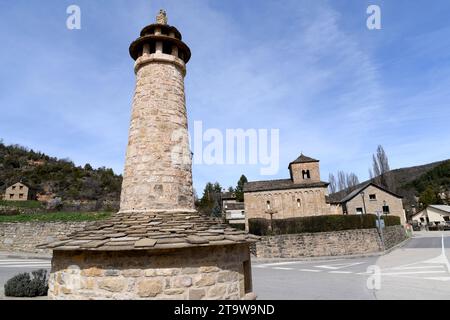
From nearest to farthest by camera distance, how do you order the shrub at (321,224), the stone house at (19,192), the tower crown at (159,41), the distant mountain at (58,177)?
1. the tower crown at (159,41)
2. the shrub at (321,224)
3. the stone house at (19,192)
4. the distant mountain at (58,177)

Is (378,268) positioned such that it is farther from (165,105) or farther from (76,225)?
(76,225)

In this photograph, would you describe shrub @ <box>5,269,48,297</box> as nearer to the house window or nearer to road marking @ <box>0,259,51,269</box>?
road marking @ <box>0,259,51,269</box>

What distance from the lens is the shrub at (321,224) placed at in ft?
70.3

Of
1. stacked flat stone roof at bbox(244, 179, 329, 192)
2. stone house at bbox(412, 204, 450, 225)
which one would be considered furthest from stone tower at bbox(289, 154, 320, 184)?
stone house at bbox(412, 204, 450, 225)

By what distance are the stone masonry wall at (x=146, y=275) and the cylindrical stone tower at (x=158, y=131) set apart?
55.7 inches

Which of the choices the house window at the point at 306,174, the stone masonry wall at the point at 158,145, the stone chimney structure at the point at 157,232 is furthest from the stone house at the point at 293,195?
the stone chimney structure at the point at 157,232

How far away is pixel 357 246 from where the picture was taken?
2075 cm

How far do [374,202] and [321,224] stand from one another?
21.0 meters

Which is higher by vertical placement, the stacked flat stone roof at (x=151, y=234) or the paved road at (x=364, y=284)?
the stacked flat stone roof at (x=151, y=234)

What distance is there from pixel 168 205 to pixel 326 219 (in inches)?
727

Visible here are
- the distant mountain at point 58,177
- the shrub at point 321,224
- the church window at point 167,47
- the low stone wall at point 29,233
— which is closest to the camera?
the church window at point 167,47

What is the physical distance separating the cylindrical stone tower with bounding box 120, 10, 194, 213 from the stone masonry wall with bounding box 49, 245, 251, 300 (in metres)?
1.42

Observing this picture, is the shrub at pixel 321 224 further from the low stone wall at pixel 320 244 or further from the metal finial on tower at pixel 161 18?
the metal finial on tower at pixel 161 18
